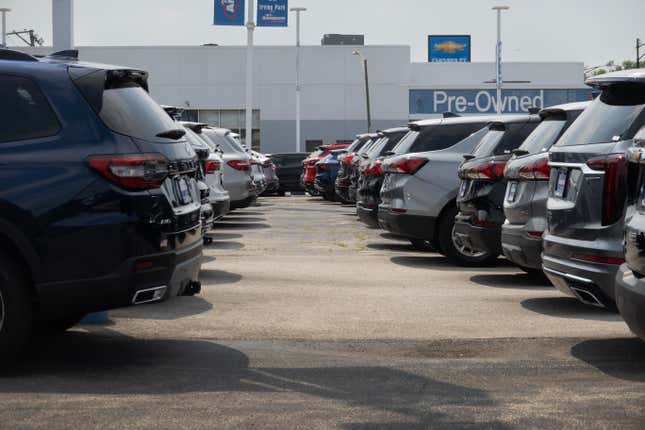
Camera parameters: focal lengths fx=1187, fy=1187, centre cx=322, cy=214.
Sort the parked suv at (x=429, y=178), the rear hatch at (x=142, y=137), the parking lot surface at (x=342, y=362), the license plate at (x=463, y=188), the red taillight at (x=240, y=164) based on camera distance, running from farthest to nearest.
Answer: the red taillight at (x=240, y=164), the parked suv at (x=429, y=178), the license plate at (x=463, y=188), the rear hatch at (x=142, y=137), the parking lot surface at (x=342, y=362)

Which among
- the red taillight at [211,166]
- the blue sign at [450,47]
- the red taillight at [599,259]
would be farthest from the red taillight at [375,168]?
the blue sign at [450,47]

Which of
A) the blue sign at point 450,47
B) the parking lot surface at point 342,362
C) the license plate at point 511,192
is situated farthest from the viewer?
the blue sign at point 450,47

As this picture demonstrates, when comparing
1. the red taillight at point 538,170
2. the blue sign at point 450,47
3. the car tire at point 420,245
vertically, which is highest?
the blue sign at point 450,47

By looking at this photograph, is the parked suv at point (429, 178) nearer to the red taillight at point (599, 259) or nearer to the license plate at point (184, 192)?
the red taillight at point (599, 259)

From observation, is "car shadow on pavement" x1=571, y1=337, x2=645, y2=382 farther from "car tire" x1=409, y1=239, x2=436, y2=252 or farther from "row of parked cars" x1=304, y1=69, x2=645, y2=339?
"car tire" x1=409, y1=239, x2=436, y2=252

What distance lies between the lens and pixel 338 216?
2558 cm

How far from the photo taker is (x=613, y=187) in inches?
287

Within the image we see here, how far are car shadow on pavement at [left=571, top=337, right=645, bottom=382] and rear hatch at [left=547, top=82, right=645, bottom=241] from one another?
74 cm

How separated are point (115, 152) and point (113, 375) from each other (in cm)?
131

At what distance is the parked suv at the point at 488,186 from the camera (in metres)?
11.8

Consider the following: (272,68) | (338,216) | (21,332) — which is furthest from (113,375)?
(272,68)

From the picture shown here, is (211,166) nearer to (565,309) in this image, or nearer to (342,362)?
(565,309)

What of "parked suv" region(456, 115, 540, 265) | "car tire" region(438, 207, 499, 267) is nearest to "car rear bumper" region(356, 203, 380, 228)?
"car tire" region(438, 207, 499, 267)

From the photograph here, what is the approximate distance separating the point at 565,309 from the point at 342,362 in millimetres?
3169
